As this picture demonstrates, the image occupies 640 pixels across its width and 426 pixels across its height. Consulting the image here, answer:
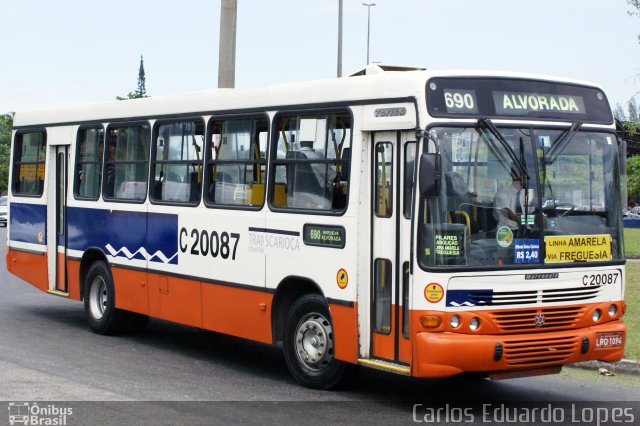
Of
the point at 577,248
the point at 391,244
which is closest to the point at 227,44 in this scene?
the point at 391,244

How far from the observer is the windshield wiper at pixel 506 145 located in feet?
32.1

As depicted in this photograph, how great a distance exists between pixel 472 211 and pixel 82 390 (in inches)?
157

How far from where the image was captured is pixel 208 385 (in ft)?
36.3

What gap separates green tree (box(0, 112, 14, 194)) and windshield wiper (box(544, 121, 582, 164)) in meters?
101

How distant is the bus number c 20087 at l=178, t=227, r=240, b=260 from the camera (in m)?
12.2

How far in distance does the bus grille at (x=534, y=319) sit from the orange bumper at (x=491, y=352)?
6 centimetres

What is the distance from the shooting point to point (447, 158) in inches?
379

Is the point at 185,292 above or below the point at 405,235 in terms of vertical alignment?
below

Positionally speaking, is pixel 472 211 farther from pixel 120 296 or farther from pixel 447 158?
pixel 120 296

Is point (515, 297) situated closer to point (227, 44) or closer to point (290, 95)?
point (290, 95)

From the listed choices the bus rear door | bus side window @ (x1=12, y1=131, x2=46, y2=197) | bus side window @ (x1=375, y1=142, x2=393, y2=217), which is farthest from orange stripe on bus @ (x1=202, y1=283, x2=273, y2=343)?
bus side window @ (x1=12, y1=131, x2=46, y2=197)

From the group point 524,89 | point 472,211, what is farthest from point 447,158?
point 524,89

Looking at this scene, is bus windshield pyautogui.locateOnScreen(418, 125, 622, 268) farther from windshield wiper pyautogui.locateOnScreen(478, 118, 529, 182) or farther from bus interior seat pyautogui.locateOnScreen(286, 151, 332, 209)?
bus interior seat pyautogui.locateOnScreen(286, 151, 332, 209)

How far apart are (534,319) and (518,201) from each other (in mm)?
1041
